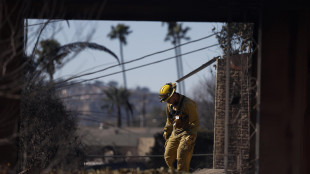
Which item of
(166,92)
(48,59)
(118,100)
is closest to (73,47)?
(48,59)

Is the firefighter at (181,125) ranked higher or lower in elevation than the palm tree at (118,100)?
lower

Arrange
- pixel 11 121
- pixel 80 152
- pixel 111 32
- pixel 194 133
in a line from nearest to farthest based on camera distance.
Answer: pixel 11 121, pixel 194 133, pixel 80 152, pixel 111 32

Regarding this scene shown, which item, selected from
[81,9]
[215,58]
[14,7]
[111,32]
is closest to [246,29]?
[215,58]

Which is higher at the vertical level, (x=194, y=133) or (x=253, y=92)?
(x=253, y=92)

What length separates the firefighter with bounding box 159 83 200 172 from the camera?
11219mm

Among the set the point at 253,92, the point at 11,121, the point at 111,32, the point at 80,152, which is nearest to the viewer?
the point at 11,121

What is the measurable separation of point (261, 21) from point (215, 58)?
582cm

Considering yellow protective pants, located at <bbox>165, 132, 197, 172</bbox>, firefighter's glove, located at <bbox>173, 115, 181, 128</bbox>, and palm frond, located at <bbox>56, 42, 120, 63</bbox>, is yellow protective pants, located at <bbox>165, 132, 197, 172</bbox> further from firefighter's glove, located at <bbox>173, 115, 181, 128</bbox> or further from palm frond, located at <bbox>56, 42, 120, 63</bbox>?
palm frond, located at <bbox>56, 42, 120, 63</bbox>

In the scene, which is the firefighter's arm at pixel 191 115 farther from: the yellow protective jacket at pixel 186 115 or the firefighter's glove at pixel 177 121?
the firefighter's glove at pixel 177 121

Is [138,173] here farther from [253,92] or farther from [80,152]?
[80,152]

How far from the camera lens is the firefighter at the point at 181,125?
36.8 ft

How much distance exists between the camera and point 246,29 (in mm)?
12633

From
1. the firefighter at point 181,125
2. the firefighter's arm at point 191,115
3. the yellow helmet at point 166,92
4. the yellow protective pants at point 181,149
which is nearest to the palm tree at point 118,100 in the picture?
the yellow helmet at point 166,92

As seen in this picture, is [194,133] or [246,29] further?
[246,29]
